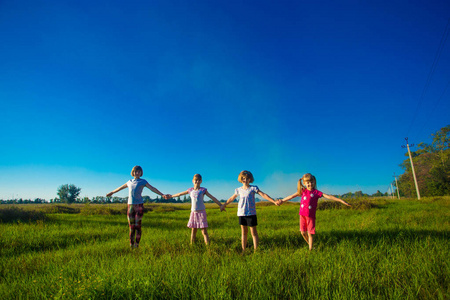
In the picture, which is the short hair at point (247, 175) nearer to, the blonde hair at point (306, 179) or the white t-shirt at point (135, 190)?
the blonde hair at point (306, 179)

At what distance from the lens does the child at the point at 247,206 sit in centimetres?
590

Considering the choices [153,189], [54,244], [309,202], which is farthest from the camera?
[54,244]

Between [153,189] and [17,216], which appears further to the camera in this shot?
[17,216]

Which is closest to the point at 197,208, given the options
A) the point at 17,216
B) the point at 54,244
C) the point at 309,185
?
the point at 309,185

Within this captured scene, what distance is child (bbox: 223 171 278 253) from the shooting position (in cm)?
590

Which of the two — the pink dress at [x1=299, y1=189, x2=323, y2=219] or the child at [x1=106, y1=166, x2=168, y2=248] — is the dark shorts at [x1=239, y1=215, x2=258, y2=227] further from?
the child at [x1=106, y1=166, x2=168, y2=248]

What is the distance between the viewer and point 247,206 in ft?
19.7

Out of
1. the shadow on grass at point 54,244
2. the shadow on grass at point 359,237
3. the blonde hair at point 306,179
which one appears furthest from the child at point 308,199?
the shadow on grass at point 54,244

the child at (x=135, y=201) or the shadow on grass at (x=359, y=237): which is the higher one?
the child at (x=135, y=201)

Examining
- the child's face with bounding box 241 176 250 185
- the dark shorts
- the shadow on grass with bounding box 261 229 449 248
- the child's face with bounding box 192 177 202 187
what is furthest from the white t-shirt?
the shadow on grass with bounding box 261 229 449 248

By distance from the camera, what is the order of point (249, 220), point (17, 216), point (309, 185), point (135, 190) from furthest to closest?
1. point (17, 216)
2. point (135, 190)
3. point (309, 185)
4. point (249, 220)

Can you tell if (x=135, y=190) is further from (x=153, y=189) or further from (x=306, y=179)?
(x=306, y=179)

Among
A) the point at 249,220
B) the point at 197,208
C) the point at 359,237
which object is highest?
the point at 197,208

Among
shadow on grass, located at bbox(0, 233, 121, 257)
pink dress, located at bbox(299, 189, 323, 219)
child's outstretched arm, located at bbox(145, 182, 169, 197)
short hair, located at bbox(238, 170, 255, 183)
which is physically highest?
short hair, located at bbox(238, 170, 255, 183)
